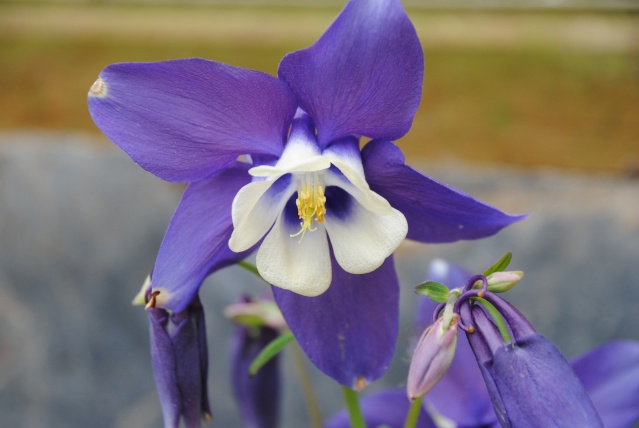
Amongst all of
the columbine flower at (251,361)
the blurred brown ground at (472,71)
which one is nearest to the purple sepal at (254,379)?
the columbine flower at (251,361)

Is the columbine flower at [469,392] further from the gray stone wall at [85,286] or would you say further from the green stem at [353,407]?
the gray stone wall at [85,286]

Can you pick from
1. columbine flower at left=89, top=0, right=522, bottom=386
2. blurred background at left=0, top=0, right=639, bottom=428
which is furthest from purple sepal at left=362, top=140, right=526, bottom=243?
blurred background at left=0, top=0, right=639, bottom=428

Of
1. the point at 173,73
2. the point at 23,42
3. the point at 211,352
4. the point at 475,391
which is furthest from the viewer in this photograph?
the point at 23,42

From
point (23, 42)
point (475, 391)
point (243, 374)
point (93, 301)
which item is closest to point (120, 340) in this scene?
point (93, 301)

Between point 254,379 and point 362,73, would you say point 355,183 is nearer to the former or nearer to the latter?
point 362,73

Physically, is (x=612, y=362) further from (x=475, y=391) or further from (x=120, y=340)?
(x=120, y=340)

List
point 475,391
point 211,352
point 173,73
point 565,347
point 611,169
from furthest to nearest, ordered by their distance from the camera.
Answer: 1. point 611,169
2. point 211,352
3. point 565,347
4. point 475,391
5. point 173,73
